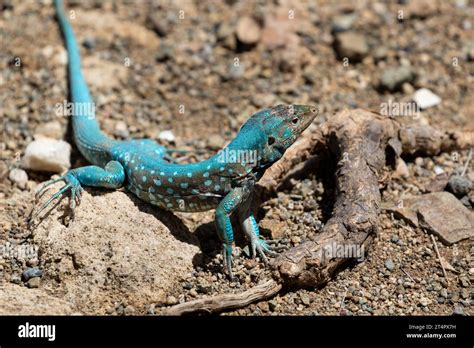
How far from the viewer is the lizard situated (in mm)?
6320

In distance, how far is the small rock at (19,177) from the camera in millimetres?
7652

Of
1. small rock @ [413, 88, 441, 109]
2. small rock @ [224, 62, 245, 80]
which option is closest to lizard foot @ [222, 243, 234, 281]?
small rock @ [224, 62, 245, 80]

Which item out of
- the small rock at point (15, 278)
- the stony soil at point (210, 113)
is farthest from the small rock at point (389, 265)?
the small rock at point (15, 278)

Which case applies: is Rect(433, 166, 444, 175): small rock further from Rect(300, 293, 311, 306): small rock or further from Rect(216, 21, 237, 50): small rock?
Rect(216, 21, 237, 50): small rock

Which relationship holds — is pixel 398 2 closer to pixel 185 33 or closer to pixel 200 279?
pixel 185 33

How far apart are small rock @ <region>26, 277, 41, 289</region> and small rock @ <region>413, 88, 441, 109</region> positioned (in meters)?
5.78

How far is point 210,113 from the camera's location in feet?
29.8

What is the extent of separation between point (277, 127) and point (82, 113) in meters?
3.04

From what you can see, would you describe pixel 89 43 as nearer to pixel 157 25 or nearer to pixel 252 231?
pixel 157 25

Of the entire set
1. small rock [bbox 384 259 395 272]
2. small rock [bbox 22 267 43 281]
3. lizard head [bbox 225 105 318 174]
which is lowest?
small rock [bbox 22 267 43 281]

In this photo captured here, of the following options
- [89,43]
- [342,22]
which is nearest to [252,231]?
[89,43]

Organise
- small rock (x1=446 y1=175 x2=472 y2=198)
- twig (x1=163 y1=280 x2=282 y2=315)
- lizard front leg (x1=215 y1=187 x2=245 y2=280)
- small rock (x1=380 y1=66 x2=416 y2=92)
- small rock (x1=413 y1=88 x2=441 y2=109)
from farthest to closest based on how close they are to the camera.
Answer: small rock (x1=380 y1=66 x2=416 y2=92) → small rock (x1=413 y1=88 x2=441 y2=109) → small rock (x1=446 y1=175 x2=472 y2=198) → lizard front leg (x1=215 y1=187 x2=245 y2=280) → twig (x1=163 y1=280 x2=282 y2=315)

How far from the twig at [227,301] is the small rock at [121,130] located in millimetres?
3265

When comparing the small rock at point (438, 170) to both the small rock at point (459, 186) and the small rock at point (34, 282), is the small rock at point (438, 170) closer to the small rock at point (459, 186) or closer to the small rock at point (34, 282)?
the small rock at point (459, 186)
